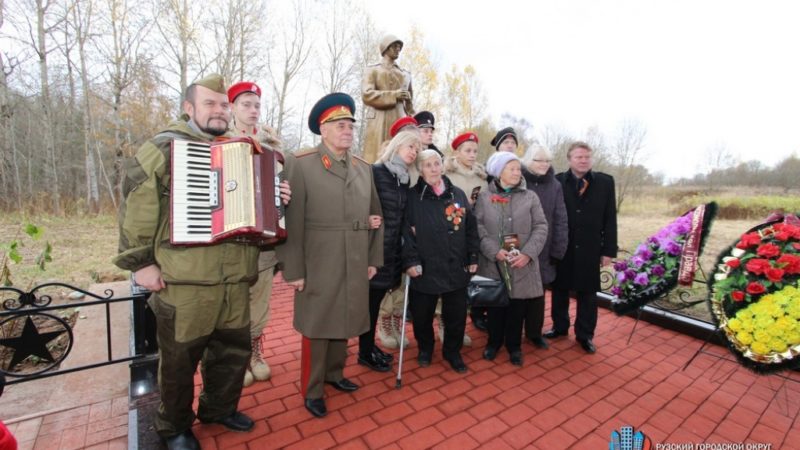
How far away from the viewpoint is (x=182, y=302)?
7.06 feet

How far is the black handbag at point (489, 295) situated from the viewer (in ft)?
11.5

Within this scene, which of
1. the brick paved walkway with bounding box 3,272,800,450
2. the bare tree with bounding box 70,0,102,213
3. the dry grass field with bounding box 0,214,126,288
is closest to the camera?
the brick paved walkway with bounding box 3,272,800,450

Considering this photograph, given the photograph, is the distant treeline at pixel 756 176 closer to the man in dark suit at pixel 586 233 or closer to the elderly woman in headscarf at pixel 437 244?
the man in dark suit at pixel 586 233

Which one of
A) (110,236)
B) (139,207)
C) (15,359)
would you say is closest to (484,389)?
(139,207)

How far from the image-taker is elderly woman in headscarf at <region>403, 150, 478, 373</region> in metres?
3.34

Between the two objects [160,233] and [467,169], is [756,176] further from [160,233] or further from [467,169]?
[160,233]

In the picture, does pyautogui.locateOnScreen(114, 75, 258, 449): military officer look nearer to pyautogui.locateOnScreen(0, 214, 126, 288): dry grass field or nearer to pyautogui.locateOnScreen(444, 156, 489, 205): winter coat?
pyautogui.locateOnScreen(444, 156, 489, 205): winter coat

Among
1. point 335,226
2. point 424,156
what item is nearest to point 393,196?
point 424,156

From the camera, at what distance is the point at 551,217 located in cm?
392

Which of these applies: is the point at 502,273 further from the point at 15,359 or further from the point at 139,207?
the point at 15,359

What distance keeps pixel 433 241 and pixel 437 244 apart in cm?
4

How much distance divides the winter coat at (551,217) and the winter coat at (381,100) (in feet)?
6.23

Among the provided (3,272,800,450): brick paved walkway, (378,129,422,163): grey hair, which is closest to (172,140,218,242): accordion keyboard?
(3,272,800,450): brick paved walkway

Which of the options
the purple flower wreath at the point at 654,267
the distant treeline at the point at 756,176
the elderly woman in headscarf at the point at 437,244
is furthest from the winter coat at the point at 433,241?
the distant treeline at the point at 756,176
